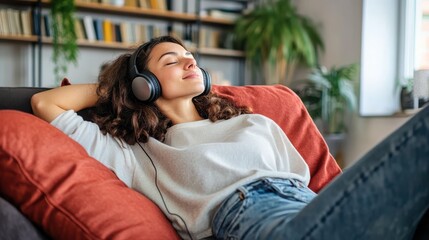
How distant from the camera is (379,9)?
13.2ft

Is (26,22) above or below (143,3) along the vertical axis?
below

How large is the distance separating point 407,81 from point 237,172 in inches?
119

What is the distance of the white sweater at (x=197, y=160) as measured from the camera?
1280 millimetres

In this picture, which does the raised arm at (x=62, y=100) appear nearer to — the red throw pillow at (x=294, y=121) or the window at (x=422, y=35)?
the red throw pillow at (x=294, y=121)

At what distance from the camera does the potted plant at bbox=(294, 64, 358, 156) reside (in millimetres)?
3891

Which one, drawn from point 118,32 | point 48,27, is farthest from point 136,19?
point 48,27

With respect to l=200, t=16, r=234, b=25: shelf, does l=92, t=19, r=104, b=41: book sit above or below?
below

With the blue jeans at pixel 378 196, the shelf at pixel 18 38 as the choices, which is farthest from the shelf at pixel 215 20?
A: the blue jeans at pixel 378 196

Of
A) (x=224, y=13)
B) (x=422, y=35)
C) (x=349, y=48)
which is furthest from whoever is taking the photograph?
(x=224, y=13)

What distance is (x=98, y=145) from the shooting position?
1.40 m

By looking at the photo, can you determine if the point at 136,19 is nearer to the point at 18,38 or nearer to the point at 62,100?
the point at 18,38

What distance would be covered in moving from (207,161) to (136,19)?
3.57 meters

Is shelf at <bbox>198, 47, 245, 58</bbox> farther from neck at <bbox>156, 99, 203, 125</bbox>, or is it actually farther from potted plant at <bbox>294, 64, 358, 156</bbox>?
neck at <bbox>156, 99, 203, 125</bbox>

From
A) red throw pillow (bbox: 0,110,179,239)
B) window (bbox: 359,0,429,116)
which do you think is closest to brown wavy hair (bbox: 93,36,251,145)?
red throw pillow (bbox: 0,110,179,239)
